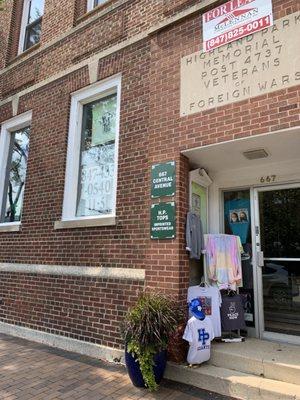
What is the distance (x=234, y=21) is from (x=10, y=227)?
586 centimetres

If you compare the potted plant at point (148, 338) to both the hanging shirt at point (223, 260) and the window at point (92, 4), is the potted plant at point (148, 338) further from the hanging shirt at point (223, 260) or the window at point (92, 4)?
the window at point (92, 4)

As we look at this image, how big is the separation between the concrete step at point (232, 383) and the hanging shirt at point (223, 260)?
122 centimetres

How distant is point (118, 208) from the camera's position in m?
6.10

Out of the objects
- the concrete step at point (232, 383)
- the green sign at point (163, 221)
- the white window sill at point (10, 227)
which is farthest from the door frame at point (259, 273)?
the white window sill at point (10, 227)

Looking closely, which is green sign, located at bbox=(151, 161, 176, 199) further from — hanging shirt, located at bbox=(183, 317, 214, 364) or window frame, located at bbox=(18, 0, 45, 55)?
window frame, located at bbox=(18, 0, 45, 55)

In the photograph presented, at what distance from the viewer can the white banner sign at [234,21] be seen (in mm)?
4992

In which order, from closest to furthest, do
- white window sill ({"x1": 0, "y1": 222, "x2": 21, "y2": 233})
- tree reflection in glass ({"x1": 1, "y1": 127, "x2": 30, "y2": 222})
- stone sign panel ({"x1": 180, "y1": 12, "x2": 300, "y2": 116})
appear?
stone sign panel ({"x1": 180, "y1": 12, "x2": 300, "y2": 116}) < white window sill ({"x1": 0, "y1": 222, "x2": 21, "y2": 233}) < tree reflection in glass ({"x1": 1, "y1": 127, "x2": 30, "y2": 222})

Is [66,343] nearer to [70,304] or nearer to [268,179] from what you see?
[70,304]

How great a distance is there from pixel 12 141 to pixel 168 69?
502cm

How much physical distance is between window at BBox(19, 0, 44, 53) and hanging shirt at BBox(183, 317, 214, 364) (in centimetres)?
808

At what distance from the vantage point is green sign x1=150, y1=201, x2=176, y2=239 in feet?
17.3

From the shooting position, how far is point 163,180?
5512mm

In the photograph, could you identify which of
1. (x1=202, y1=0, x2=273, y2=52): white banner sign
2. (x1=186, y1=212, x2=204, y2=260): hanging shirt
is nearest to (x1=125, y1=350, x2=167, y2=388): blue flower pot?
(x1=186, y1=212, x2=204, y2=260): hanging shirt

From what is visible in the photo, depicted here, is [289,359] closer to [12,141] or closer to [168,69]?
[168,69]
